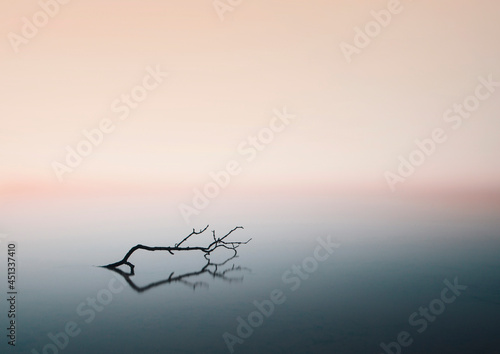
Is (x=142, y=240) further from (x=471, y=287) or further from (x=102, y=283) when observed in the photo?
(x=471, y=287)

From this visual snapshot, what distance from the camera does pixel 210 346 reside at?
756cm

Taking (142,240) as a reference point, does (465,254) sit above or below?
below

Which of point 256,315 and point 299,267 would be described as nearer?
point 256,315

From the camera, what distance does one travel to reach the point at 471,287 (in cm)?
1115

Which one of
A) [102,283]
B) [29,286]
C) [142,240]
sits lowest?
[102,283]

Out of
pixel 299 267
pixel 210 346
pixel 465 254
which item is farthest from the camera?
pixel 465 254

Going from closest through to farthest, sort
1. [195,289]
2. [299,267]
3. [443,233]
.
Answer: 1. [195,289]
2. [299,267]
3. [443,233]

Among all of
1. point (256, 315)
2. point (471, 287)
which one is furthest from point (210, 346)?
point (471, 287)

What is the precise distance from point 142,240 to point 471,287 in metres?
11.9

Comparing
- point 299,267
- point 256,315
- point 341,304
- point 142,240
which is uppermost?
point 142,240

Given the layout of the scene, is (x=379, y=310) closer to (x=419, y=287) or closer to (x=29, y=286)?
(x=419, y=287)

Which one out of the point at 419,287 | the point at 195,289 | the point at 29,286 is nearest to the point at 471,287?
the point at 419,287

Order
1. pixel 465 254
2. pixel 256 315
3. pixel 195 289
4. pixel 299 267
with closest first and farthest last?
pixel 256 315 → pixel 195 289 → pixel 299 267 → pixel 465 254

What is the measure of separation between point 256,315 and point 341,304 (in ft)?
7.30
